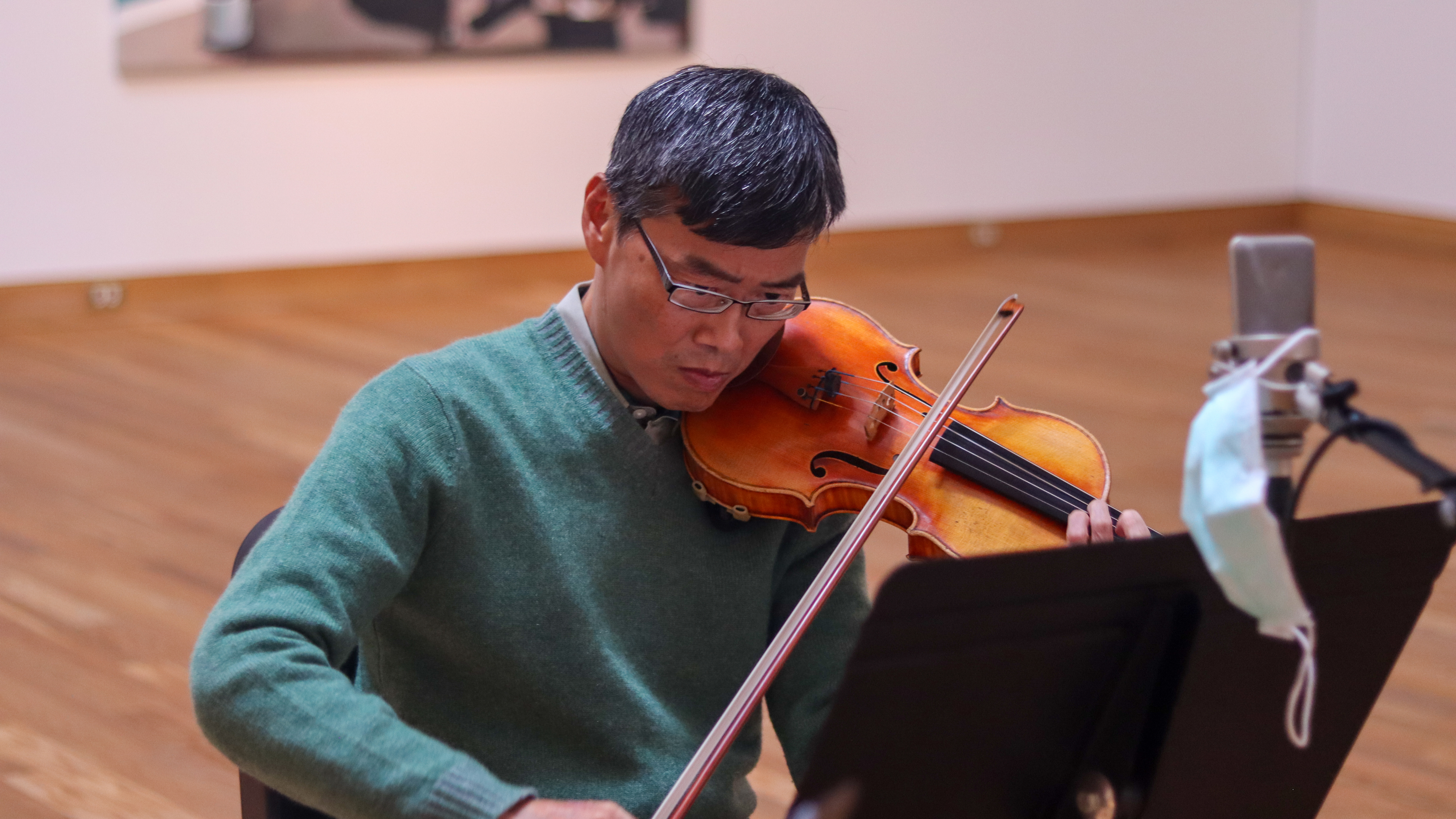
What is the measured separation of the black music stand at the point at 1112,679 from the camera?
80cm

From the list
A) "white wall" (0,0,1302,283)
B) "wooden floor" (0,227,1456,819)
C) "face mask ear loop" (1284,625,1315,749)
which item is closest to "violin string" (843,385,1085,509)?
"face mask ear loop" (1284,625,1315,749)

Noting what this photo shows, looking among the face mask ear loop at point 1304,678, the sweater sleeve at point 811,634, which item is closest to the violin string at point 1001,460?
the sweater sleeve at point 811,634

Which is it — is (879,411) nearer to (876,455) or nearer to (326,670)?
(876,455)

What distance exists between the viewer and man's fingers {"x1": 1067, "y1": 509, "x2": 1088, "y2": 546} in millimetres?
1198

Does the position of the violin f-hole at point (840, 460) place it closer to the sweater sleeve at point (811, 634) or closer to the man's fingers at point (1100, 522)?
the sweater sleeve at point (811, 634)

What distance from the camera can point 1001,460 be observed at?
129cm

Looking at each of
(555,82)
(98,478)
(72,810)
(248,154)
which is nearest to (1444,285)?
(555,82)

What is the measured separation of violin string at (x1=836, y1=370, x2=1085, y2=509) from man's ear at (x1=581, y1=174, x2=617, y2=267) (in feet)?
0.85

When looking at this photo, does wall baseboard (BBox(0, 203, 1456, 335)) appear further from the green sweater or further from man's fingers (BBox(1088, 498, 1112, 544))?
man's fingers (BBox(1088, 498, 1112, 544))

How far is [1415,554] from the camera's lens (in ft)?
3.00

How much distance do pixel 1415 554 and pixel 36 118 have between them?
3.91m

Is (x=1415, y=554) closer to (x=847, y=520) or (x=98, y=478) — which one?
(x=847, y=520)

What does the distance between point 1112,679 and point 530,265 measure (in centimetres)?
418

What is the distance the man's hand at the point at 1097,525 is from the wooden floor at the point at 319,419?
0.99 metres
